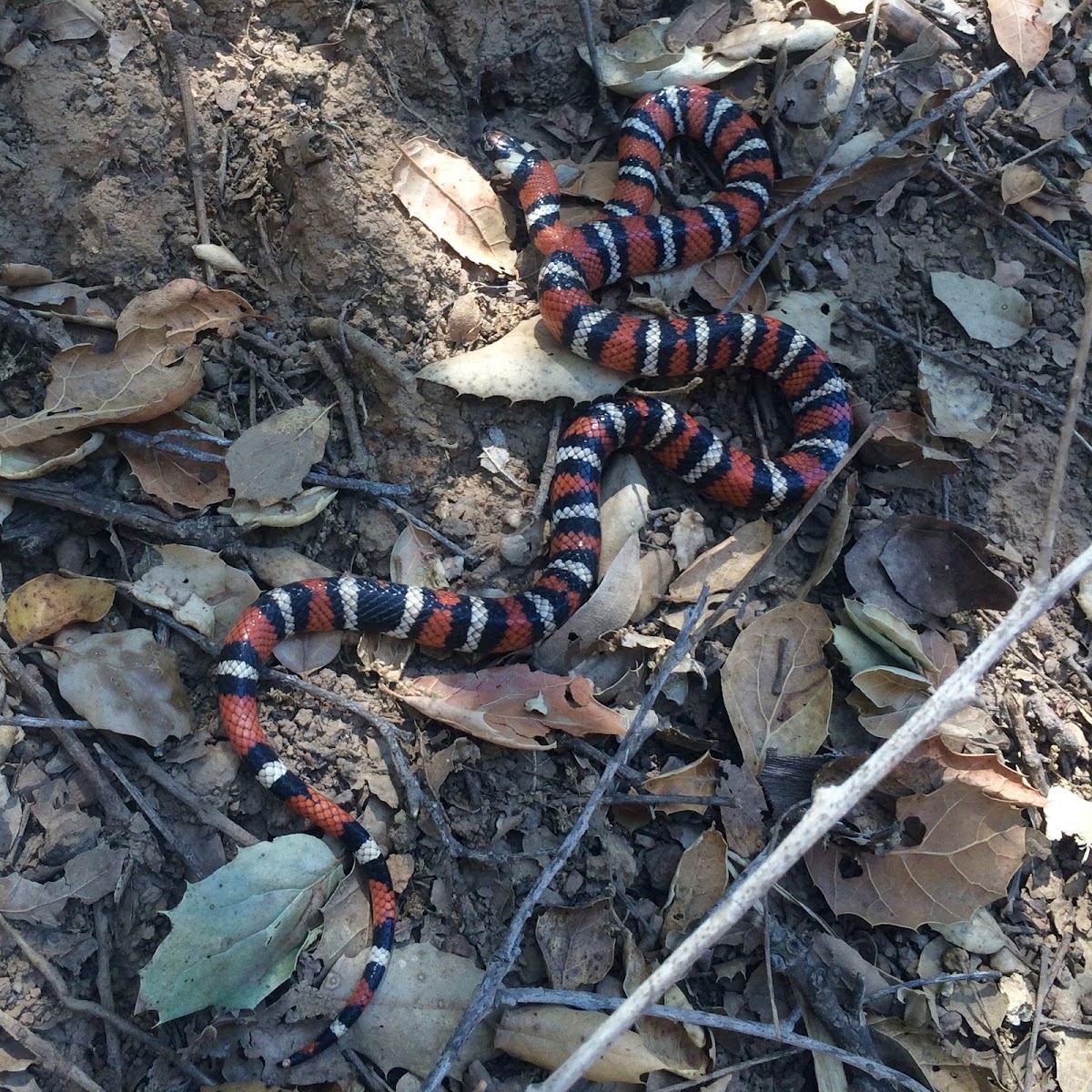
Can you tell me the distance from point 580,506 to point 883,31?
10.6 ft

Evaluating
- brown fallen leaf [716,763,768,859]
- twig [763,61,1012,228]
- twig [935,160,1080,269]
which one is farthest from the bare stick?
twig [935,160,1080,269]

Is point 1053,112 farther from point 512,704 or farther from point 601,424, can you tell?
point 512,704

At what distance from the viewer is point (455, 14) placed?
429cm

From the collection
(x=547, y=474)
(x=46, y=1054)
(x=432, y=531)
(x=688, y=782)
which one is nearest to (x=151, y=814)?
(x=46, y=1054)

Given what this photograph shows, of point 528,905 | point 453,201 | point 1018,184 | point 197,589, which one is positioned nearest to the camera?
point 528,905

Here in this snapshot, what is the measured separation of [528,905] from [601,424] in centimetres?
216

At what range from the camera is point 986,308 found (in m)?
4.51

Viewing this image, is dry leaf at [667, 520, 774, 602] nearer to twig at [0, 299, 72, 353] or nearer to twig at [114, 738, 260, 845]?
twig at [114, 738, 260, 845]

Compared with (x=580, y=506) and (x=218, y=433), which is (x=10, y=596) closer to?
(x=218, y=433)

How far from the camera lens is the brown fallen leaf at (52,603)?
127 inches

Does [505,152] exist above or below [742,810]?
above

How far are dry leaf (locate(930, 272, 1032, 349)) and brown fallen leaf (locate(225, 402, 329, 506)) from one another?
3.11 metres

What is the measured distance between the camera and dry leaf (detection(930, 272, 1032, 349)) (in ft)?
14.7

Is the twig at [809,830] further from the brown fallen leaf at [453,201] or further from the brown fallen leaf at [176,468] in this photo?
the brown fallen leaf at [453,201]
